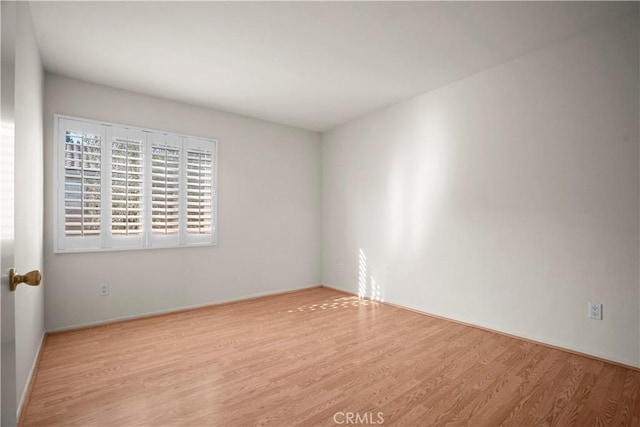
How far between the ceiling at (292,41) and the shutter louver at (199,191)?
770mm

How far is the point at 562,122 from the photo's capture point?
278 centimetres

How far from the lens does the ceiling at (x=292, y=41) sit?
232cm

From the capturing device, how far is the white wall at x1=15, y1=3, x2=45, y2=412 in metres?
1.88

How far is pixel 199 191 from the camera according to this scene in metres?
4.09

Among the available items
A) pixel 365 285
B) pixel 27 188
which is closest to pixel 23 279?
pixel 27 188

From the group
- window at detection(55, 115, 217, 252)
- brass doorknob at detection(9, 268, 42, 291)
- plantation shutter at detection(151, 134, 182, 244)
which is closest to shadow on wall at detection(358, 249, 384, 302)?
window at detection(55, 115, 217, 252)

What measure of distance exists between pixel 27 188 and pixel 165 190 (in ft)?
5.38

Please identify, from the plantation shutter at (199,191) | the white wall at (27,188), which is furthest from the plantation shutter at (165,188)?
the white wall at (27,188)

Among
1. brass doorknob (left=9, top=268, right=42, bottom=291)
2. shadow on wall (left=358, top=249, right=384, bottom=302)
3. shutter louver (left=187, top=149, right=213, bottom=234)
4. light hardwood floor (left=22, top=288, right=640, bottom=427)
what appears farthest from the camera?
shadow on wall (left=358, top=249, right=384, bottom=302)

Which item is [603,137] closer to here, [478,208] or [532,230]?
[532,230]

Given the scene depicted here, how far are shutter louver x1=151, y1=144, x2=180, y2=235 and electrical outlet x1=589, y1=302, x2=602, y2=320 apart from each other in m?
4.21

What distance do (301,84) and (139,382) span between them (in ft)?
Result: 10.2

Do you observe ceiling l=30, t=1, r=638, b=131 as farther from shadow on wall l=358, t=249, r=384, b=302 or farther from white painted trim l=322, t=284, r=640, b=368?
white painted trim l=322, t=284, r=640, b=368

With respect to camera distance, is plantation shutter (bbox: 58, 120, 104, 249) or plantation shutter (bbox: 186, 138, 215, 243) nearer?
plantation shutter (bbox: 58, 120, 104, 249)
